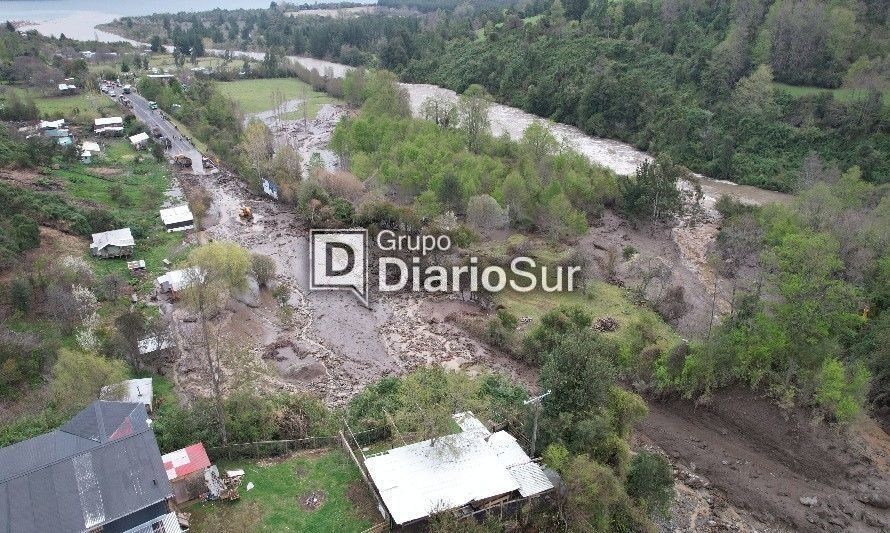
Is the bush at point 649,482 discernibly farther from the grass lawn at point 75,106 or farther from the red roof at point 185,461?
the grass lawn at point 75,106

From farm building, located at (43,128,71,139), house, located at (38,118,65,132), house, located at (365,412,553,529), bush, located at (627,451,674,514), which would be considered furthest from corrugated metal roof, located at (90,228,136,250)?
bush, located at (627,451,674,514)

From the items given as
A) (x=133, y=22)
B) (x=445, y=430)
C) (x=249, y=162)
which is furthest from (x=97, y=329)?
(x=133, y=22)

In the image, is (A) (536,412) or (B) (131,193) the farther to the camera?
(B) (131,193)

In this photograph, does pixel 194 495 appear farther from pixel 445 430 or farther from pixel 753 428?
pixel 753 428

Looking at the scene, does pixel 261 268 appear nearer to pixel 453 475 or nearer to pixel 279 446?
pixel 279 446

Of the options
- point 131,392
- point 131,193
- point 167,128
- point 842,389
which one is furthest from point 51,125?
point 842,389

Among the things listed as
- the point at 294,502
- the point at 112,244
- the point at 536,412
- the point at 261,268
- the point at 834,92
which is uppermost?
the point at 834,92
